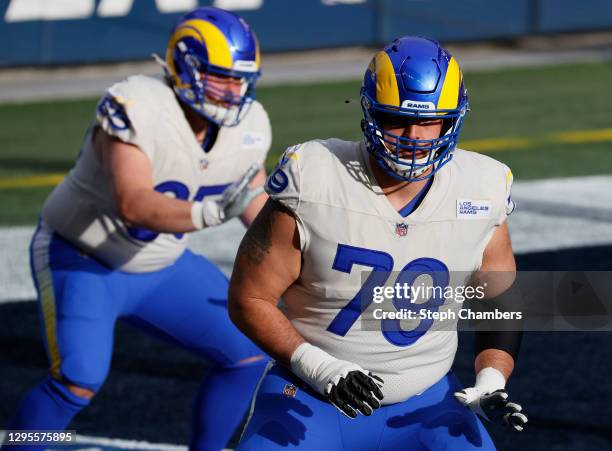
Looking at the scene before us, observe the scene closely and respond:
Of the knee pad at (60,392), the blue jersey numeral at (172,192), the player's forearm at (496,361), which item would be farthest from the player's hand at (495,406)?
the blue jersey numeral at (172,192)

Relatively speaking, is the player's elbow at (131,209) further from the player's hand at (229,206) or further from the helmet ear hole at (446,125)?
the helmet ear hole at (446,125)

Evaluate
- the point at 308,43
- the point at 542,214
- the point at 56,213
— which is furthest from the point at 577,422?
the point at 308,43

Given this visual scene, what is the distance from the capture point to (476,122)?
12625 millimetres

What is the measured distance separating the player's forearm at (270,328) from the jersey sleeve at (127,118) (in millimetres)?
1309

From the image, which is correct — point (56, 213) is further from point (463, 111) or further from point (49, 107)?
point (49, 107)

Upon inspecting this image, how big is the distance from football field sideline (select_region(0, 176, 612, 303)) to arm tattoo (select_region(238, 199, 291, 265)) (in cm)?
406

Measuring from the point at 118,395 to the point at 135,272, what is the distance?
118 centimetres

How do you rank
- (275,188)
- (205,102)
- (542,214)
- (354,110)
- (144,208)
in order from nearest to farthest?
(275,188)
(144,208)
(205,102)
(542,214)
(354,110)

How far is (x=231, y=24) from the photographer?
4.96m

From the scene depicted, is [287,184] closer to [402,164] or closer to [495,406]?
[402,164]

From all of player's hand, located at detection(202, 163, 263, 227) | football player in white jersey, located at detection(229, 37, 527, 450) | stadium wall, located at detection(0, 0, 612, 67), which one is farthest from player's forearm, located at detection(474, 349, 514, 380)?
stadium wall, located at detection(0, 0, 612, 67)

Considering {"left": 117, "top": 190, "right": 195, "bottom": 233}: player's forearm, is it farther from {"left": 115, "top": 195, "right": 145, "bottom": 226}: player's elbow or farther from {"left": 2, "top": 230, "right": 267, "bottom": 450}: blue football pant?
{"left": 2, "top": 230, "right": 267, "bottom": 450}: blue football pant

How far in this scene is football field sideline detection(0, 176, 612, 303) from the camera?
26.3 feet

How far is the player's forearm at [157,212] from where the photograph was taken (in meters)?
4.51
